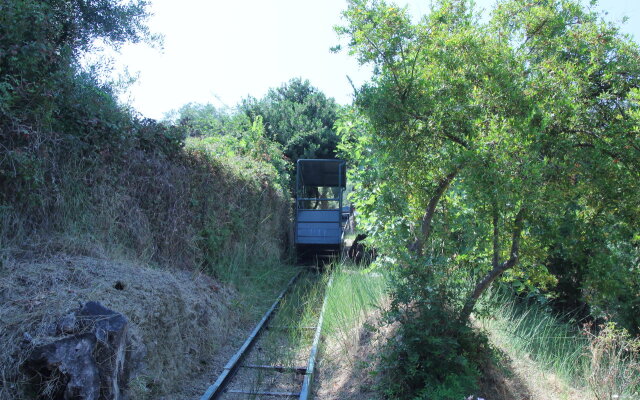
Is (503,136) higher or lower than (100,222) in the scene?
higher

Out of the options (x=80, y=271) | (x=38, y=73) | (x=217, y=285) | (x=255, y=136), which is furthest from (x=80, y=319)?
(x=255, y=136)

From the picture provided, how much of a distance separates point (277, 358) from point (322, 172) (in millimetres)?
11749

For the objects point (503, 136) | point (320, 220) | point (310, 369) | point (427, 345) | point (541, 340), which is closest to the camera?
point (503, 136)

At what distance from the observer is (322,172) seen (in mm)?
18438

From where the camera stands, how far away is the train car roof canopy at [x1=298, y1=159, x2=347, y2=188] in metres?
17.6

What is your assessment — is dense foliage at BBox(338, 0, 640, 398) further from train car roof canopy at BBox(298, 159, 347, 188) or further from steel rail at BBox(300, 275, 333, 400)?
train car roof canopy at BBox(298, 159, 347, 188)

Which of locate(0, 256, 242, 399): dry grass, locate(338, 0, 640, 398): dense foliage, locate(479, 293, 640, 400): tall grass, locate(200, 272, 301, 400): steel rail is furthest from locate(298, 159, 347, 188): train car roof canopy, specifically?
locate(338, 0, 640, 398): dense foliage

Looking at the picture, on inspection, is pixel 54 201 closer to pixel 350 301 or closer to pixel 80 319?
pixel 80 319

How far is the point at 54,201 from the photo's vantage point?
6.15 m

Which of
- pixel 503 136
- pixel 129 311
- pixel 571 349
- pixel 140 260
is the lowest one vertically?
pixel 571 349

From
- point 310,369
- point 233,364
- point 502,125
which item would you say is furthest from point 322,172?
point 502,125

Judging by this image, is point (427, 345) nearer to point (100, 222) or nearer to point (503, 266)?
point (503, 266)

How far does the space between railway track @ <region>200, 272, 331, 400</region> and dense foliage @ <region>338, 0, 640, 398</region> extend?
1753 millimetres

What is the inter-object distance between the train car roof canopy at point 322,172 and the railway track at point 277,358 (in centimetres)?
789
